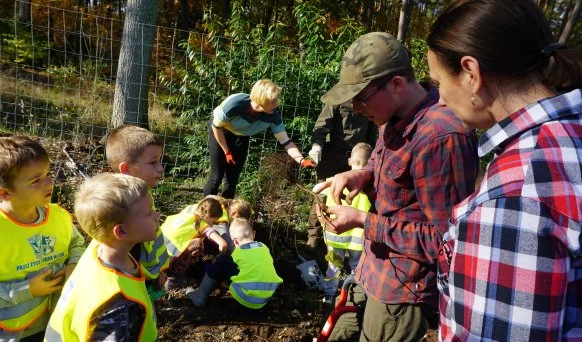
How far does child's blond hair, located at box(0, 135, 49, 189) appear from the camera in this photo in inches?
87.9

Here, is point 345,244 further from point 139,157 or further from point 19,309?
point 19,309

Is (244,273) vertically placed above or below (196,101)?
below

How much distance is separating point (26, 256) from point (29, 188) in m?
0.34

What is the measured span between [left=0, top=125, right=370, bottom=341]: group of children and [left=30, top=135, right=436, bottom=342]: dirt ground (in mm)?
1073

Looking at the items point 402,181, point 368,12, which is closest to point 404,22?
point 402,181

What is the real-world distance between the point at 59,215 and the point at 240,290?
1.58 m

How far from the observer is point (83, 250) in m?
2.54

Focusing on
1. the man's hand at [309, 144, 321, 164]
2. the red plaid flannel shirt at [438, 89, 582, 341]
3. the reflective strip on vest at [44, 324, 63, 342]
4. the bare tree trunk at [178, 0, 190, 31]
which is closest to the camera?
the red plaid flannel shirt at [438, 89, 582, 341]

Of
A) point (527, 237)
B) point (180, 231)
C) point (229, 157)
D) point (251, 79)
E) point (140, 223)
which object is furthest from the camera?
point (251, 79)

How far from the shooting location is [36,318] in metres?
2.32

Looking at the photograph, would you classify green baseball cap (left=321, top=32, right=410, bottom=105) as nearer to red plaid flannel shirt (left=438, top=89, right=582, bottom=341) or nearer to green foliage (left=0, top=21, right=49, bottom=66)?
red plaid flannel shirt (left=438, top=89, right=582, bottom=341)

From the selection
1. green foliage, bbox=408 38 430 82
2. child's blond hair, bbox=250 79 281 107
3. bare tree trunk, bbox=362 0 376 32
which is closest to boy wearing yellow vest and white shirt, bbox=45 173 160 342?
child's blond hair, bbox=250 79 281 107

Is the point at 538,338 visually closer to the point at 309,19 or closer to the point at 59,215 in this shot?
the point at 59,215

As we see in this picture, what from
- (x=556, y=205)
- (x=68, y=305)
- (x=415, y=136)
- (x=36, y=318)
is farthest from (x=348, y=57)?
(x=36, y=318)
